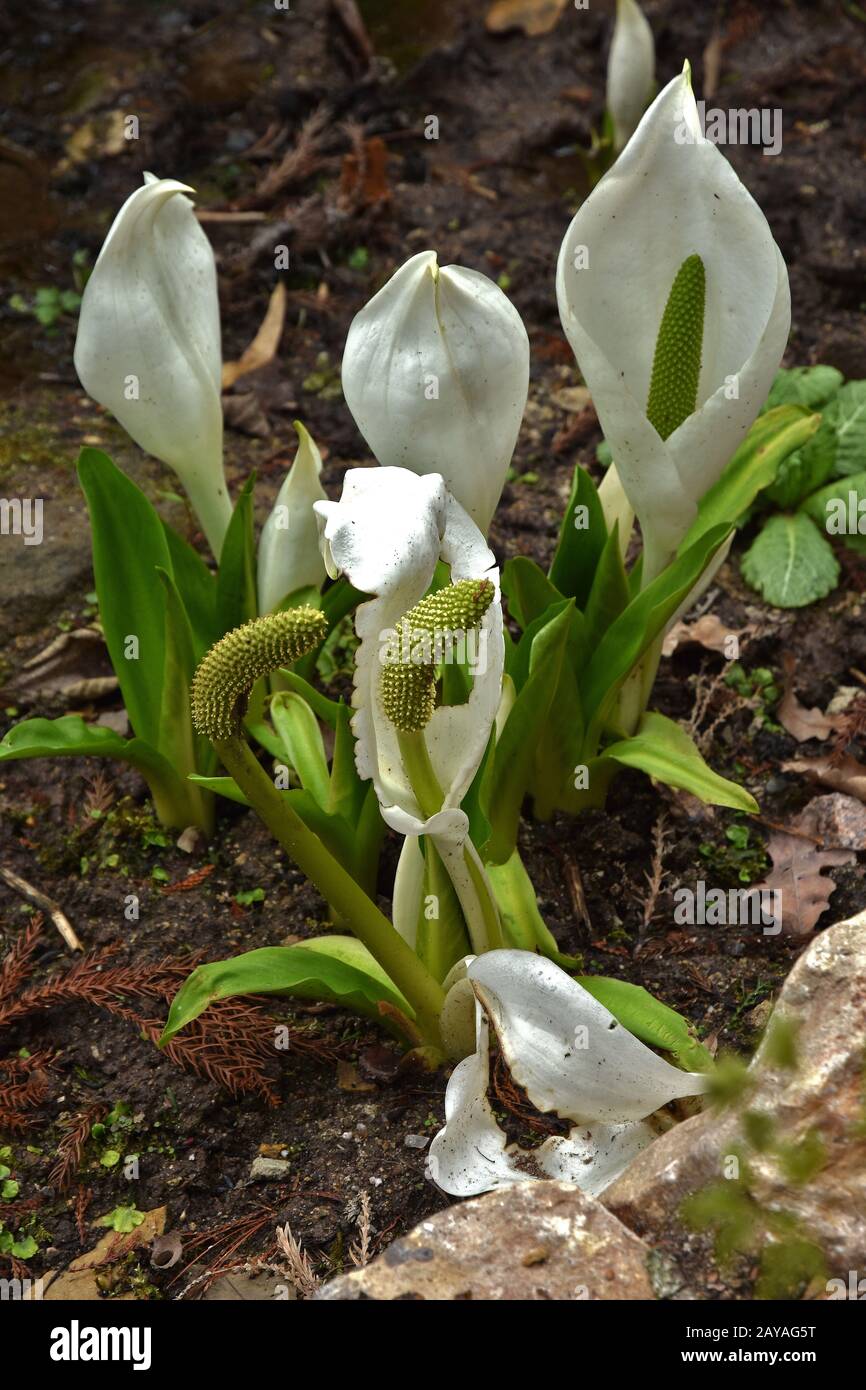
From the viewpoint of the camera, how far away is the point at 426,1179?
1.96 meters

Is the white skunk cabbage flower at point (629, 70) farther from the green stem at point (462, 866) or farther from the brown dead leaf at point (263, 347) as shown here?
the green stem at point (462, 866)

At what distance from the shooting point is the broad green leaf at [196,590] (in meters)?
2.41

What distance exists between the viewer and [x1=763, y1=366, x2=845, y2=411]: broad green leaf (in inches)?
123

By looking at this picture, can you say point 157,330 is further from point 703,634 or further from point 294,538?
point 703,634

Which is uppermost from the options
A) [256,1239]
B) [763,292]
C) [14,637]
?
[763,292]

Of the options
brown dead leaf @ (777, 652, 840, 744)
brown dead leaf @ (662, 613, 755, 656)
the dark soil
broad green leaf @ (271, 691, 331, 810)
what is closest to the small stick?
the dark soil

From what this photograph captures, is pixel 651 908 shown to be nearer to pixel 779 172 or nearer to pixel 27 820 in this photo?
pixel 27 820

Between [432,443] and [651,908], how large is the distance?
0.89 metres

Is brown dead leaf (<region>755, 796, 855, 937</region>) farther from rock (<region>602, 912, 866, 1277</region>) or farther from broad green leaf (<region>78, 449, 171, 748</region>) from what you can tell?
broad green leaf (<region>78, 449, 171, 748</region>)

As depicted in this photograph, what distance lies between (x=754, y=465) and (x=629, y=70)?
187 cm

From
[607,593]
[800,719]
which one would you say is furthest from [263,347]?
[800,719]

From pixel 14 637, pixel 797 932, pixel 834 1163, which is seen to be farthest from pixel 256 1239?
pixel 14 637

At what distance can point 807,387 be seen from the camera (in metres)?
3.12

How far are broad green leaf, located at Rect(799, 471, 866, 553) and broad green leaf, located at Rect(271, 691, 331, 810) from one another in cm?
131
